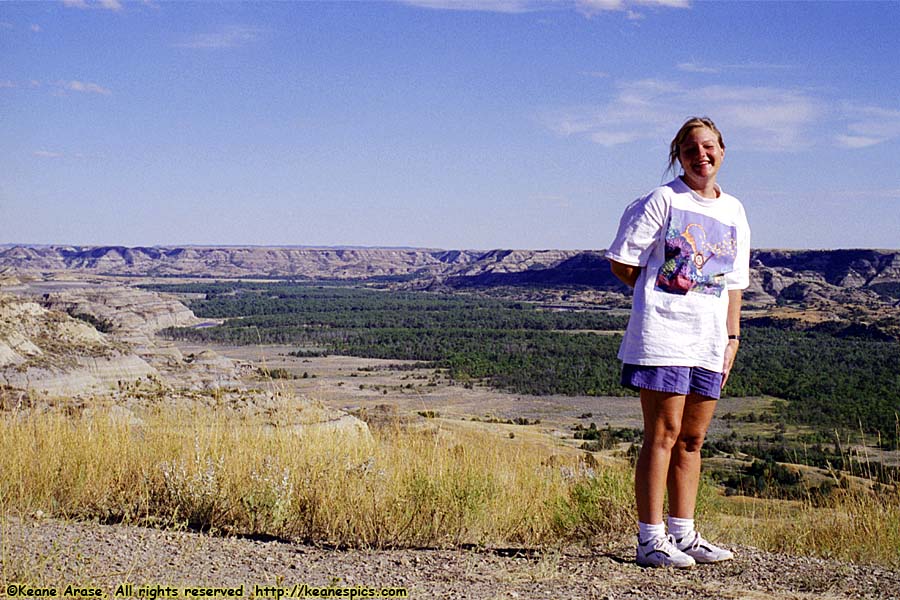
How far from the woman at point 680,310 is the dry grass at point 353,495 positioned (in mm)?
748

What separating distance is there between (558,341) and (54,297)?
1909 inches

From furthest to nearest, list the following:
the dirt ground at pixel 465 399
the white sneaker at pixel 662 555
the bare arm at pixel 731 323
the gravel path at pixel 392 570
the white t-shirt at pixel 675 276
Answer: the dirt ground at pixel 465 399
the bare arm at pixel 731 323
the white sneaker at pixel 662 555
the white t-shirt at pixel 675 276
the gravel path at pixel 392 570

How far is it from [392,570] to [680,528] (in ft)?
4.37

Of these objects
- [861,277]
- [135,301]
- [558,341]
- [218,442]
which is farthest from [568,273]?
[218,442]

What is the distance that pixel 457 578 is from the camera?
11.7 feet

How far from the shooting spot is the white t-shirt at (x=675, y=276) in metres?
3.67

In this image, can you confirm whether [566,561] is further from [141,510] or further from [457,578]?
[141,510]

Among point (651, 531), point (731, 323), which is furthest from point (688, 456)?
point (731, 323)

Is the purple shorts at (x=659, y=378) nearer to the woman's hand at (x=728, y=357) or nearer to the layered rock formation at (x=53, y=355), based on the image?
the woman's hand at (x=728, y=357)

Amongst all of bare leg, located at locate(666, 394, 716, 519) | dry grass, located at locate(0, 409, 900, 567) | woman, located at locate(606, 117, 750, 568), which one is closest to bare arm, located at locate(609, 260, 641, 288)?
woman, located at locate(606, 117, 750, 568)

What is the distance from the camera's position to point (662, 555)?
379 cm

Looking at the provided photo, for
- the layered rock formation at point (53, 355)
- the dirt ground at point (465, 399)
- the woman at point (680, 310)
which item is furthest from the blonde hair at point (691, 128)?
the dirt ground at point (465, 399)

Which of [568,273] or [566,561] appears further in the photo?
[568,273]

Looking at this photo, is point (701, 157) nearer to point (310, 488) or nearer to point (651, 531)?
point (651, 531)
